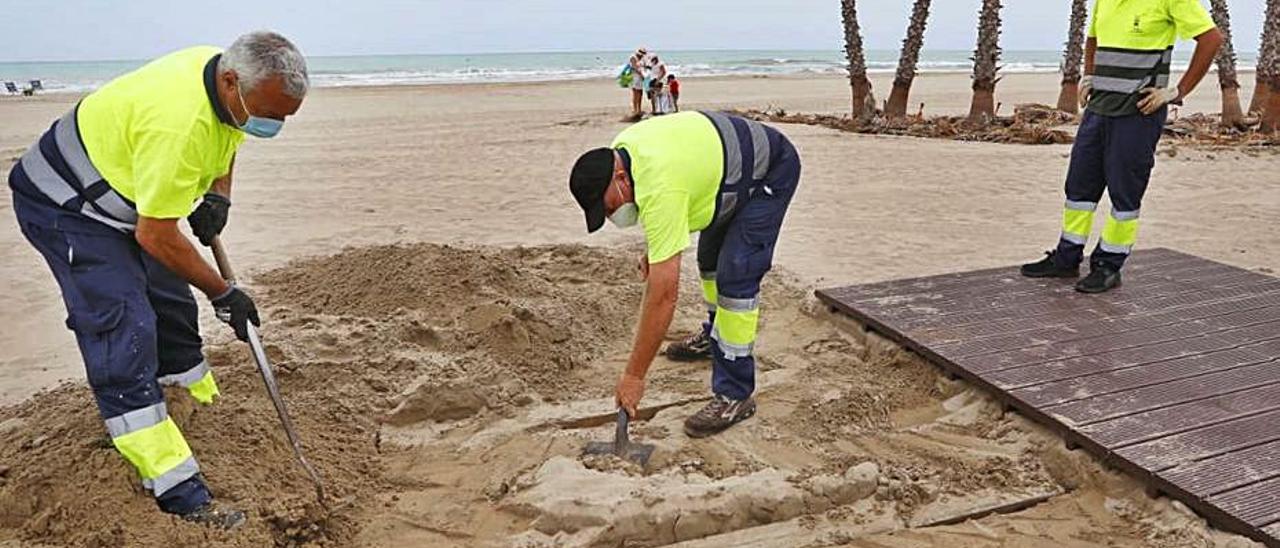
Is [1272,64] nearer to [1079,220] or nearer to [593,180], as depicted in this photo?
[1079,220]

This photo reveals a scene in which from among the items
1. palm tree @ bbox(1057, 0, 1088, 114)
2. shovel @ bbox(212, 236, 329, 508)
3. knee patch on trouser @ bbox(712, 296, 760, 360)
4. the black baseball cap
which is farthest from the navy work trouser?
palm tree @ bbox(1057, 0, 1088, 114)

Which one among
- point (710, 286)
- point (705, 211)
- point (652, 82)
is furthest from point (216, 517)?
point (652, 82)

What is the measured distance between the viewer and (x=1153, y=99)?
175 inches

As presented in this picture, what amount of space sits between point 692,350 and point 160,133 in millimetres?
2589

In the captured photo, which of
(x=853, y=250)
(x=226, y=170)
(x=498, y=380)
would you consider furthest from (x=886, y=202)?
(x=226, y=170)

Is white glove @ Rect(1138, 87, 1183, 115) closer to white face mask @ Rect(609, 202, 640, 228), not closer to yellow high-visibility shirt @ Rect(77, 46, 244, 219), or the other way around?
white face mask @ Rect(609, 202, 640, 228)

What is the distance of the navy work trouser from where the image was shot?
3426mm

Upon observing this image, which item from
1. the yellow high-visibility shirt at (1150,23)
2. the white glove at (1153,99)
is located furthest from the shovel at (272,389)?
the yellow high-visibility shirt at (1150,23)

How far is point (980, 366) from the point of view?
3834mm

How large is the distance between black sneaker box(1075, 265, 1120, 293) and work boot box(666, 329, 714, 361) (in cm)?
196

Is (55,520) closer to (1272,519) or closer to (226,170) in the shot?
(226,170)

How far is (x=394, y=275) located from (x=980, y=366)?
3063mm

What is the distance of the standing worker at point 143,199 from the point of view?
2.48 m

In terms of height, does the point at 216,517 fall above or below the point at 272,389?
below
